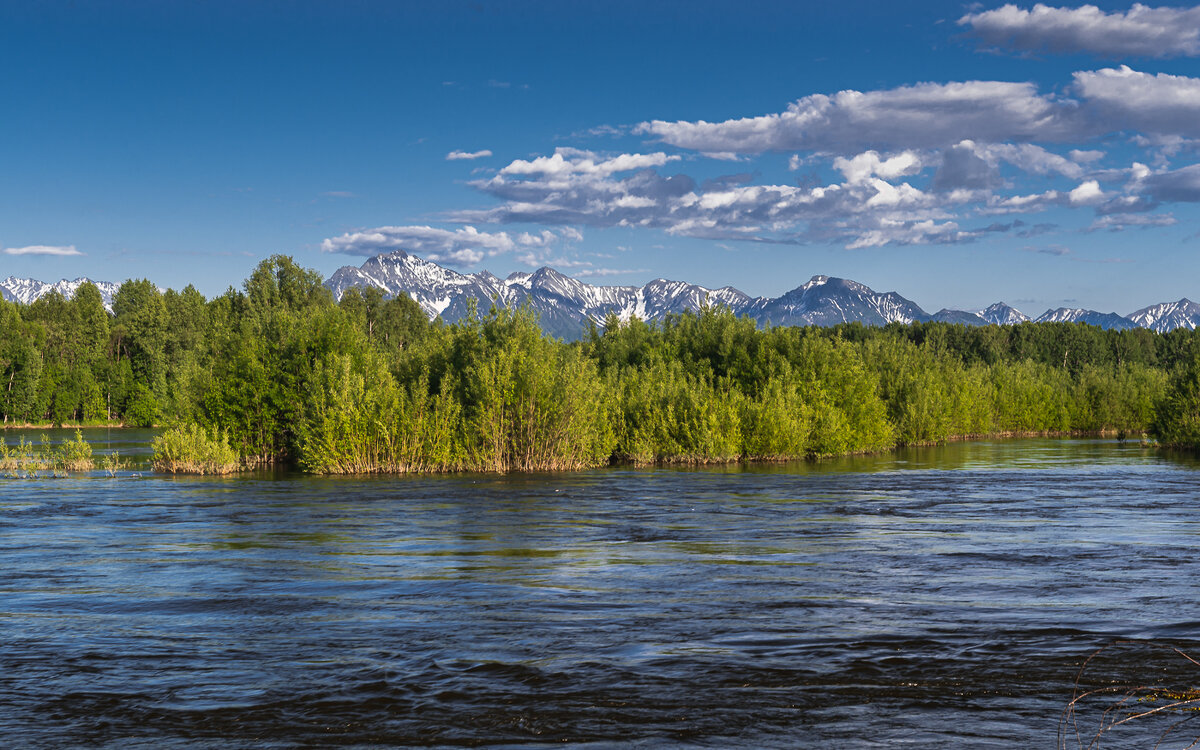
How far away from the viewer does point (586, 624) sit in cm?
1375

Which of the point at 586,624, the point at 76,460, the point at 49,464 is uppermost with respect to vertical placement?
the point at 76,460

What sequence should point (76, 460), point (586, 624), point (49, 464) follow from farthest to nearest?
point (49, 464) → point (76, 460) → point (586, 624)

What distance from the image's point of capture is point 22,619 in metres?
14.1

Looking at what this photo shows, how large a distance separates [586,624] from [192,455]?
35.5 m

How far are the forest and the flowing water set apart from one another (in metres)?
14.4

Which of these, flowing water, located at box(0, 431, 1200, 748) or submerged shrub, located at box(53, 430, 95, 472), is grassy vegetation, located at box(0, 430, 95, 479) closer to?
submerged shrub, located at box(53, 430, 95, 472)

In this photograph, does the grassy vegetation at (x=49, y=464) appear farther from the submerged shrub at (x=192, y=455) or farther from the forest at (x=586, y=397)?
the forest at (x=586, y=397)

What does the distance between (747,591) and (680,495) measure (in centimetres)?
1794

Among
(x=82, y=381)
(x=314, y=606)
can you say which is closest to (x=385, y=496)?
(x=314, y=606)

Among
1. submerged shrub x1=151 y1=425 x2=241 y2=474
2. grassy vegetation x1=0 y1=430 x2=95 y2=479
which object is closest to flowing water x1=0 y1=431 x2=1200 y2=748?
submerged shrub x1=151 y1=425 x2=241 y2=474

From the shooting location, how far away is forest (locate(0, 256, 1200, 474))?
143 ft

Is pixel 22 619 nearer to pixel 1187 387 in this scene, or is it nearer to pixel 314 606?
pixel 314 606

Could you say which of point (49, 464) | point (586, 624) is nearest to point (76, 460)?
point (49, 464)

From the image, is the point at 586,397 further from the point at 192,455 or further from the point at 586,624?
the point at 586,624
